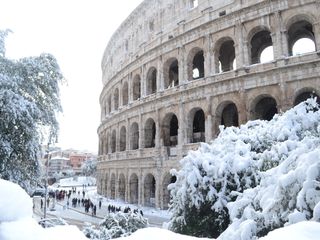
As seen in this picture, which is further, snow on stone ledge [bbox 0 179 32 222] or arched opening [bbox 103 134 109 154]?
arched opening [bbox 103 134 109 154]

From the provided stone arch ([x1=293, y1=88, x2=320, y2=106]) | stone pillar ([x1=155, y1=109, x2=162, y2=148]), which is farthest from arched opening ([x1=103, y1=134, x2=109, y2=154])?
stone arch ([x1=293, y1=88, x2=320, y2=106])

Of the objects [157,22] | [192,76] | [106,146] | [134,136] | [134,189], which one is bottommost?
[134,189]

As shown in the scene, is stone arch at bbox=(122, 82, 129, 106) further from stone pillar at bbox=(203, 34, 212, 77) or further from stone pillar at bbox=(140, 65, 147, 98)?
stone pillar at bbox=(203, 34, 212, 77)

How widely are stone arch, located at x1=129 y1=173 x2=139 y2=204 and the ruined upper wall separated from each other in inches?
355

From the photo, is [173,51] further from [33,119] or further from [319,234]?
[319,234]

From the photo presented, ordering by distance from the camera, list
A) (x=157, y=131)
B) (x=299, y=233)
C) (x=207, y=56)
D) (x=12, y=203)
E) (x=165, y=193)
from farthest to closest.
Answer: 1. (x=157, y=131)
2. (x=165, y=193)
3. (x=207, y=56)
4. (x=12, y=203)
5. (x=299, y=233)

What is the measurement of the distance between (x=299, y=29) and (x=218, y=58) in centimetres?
479

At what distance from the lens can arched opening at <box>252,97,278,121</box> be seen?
19359mm

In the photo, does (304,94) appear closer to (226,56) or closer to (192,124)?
(192,124)

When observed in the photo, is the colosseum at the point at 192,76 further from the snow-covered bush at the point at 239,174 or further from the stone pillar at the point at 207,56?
the snow-covered bush at the point at 239,174

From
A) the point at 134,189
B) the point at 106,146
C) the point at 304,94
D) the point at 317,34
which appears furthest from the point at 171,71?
the point at 317,34

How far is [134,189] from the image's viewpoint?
2578 centimetres

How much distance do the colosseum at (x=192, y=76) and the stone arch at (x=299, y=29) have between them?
0.06 m

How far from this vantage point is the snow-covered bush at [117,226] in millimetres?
9859
